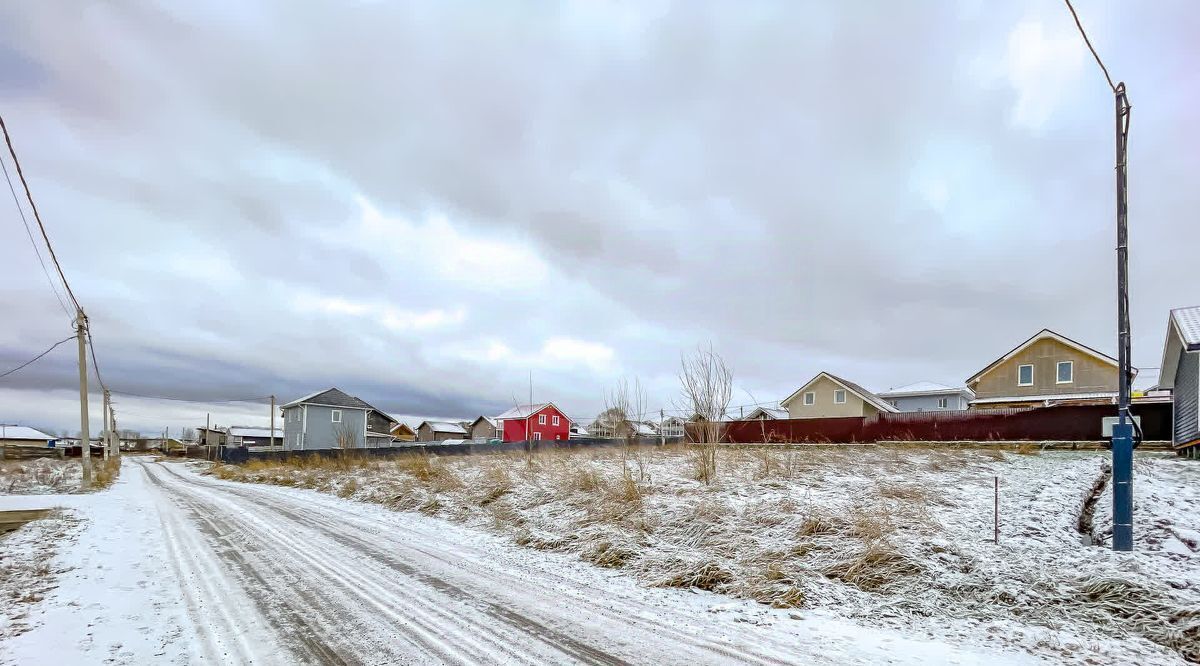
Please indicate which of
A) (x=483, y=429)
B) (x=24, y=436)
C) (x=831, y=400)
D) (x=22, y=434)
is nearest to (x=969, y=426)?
(x=831, y=400)

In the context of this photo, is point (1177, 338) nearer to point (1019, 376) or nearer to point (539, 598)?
point (1019, 376)

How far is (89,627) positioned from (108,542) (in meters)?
4.79

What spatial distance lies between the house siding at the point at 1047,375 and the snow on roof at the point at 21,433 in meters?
97.6

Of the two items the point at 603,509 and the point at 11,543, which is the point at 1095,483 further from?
the point at 11,543

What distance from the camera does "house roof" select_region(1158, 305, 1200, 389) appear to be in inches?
502

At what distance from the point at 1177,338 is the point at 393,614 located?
22527 millimetres

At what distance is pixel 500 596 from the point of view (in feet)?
18.0

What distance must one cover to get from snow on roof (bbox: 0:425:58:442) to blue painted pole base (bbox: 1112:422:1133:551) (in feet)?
308

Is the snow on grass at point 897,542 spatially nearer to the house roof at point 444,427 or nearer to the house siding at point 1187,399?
the house siding at point 1187,399

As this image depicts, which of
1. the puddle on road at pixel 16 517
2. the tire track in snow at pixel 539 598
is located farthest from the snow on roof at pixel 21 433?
the tire track in snow at pixel 539 598

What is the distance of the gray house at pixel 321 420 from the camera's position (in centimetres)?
4506

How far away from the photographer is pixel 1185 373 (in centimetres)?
1614

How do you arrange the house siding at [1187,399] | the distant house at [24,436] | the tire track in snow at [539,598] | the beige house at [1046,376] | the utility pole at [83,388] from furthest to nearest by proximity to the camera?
the distant house at [24,436], the beige house at [1046,376], the utility pole at [83,388], the house siding at [1187,399], the tire track in snow at [539,598]

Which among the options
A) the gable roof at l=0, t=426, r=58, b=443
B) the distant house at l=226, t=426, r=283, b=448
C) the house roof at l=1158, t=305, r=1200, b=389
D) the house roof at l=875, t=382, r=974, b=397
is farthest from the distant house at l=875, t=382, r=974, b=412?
the gable roof at l=0, t=426, r=58, b=443
